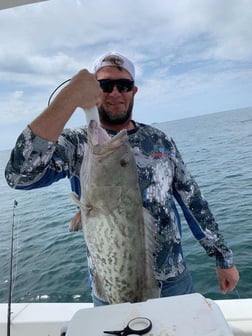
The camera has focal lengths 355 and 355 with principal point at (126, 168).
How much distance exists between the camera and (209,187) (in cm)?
1200

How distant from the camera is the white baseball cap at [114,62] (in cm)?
208

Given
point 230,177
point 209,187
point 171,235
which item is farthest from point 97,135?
Answer: point 230,177

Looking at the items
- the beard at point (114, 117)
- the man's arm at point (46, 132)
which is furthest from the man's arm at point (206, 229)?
the man's arm at point (46, 132)

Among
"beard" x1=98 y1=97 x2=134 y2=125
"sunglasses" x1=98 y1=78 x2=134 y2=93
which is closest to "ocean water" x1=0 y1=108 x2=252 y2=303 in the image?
"beard" x1=98 y1=97 x2=134 y2=125

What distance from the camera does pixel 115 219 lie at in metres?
1.62

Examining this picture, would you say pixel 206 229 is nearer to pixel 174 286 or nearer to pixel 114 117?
pixel 174 286

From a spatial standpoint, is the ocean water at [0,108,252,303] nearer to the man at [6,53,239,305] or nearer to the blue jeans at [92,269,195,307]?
the man at [6,53,239,305]

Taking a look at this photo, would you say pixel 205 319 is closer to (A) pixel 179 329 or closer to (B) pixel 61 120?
(A) pixel 179 329

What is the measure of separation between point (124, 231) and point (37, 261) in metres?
6.09

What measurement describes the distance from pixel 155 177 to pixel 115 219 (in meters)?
0.55

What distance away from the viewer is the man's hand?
2322 mm

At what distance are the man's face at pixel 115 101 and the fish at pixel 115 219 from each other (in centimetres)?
48

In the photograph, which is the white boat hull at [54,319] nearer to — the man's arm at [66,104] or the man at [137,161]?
the man at [137,161]

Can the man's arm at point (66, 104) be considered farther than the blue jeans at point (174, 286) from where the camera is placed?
No
